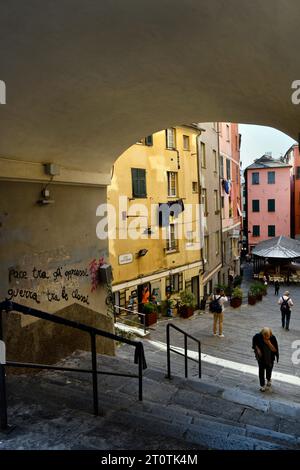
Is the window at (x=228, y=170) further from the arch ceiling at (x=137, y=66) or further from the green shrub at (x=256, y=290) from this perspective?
the arch ceiling at (x=137, y=66)

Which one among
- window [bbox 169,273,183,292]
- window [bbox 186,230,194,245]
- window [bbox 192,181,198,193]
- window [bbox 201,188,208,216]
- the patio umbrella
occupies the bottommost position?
window [bbox 169,273,183,292]

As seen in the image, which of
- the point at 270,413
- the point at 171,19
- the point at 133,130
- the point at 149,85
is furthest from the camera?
the point at 133,130

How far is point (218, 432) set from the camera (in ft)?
13.1

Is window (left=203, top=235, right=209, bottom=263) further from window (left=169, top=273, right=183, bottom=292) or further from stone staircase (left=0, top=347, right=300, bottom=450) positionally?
stone staircase (left=0, top=347, right=300, bottom=450)

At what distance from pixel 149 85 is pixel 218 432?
403 centimetres

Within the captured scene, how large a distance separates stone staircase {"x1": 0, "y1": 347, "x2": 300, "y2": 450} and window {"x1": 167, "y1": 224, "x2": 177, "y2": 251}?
13370 millimetres

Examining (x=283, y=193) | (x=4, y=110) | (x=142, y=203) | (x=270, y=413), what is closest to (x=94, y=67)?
(x=4, y=110)

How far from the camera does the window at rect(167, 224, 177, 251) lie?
20.2 metres

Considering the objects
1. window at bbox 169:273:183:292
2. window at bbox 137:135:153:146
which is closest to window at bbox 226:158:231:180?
window at bbox 169:273:183:292

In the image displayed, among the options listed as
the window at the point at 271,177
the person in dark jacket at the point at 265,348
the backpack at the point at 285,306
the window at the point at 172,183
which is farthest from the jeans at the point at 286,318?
the window at the point at 271,177

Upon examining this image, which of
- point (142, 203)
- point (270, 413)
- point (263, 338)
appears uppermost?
point (142, 203)

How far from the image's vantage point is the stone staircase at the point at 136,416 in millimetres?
3209

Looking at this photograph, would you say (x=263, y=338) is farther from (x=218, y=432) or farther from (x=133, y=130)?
(x=133, y=130)

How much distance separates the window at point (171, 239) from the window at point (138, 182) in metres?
2.95
